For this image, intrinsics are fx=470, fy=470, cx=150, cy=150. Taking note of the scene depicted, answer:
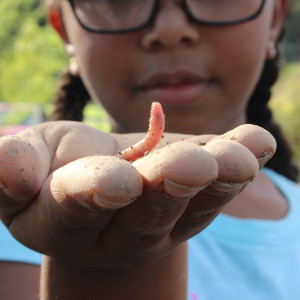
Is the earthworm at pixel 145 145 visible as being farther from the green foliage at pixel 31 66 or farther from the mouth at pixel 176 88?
the green foliage at pixel 31 66

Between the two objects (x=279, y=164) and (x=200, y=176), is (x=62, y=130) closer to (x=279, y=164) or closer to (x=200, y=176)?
(x=200, y=176)

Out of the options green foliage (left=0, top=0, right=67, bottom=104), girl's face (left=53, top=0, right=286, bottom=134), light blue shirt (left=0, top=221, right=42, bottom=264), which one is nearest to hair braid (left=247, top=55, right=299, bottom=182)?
girl's face (left=53, top=0, right=286, bottom=134)

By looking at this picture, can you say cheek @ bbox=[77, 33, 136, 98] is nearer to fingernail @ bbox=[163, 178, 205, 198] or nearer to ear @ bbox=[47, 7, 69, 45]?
ear @ bbox=[47, 7, 69, 45]

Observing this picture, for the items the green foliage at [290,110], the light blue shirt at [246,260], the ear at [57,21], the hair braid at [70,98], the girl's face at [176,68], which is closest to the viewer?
the light blue shirt at [246,260]

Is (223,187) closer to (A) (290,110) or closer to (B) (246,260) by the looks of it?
(B) (246,260)

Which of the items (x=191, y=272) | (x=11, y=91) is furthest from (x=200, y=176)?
(x=11, y=91)

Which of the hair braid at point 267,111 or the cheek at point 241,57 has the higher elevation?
the cheek at point 241,57

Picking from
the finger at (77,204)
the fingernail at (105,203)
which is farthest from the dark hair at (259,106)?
the fingernail at (105,203)
